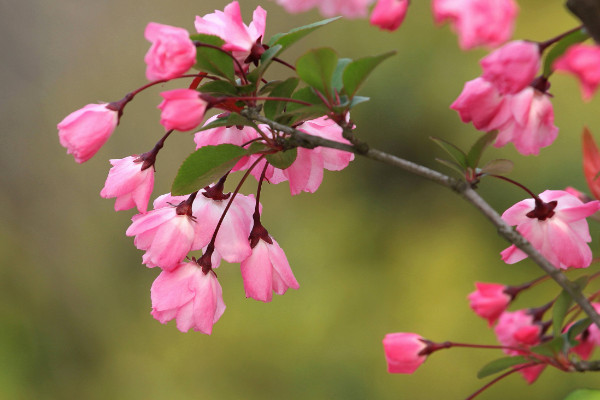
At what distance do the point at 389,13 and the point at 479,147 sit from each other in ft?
0.42

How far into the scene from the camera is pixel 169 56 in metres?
0.38

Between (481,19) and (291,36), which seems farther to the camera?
(291,36)

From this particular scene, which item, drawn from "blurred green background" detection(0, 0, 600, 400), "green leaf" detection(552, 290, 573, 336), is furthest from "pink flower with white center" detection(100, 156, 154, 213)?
Answer: "blurred green background" detection(0, 0, 600, 400)

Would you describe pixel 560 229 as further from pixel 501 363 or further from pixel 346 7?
pixel 346 7

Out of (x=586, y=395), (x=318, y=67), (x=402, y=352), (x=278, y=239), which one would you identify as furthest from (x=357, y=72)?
(x=278, y=239)

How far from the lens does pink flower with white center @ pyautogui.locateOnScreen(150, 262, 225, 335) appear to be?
1.67 feet

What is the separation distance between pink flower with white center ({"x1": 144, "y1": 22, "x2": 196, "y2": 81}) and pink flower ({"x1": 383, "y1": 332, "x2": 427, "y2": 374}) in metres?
0.27

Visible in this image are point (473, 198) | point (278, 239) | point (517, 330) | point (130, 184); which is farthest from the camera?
point (278, 239)

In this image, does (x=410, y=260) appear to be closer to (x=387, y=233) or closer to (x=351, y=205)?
(x=387, y=233)

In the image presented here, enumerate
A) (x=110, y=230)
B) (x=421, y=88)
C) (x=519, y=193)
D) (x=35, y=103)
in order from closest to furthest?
(x=519, y=193) < (x=421, y=88) < (x=110, y=230) < (x=35, y=103)

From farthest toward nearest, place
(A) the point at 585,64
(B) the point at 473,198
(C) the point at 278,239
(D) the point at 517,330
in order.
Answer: (C) the point at 278,239, (D) the point at 517,330, (B) the point at 473,198, (A) the point at 585,64

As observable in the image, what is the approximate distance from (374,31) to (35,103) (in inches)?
52.9

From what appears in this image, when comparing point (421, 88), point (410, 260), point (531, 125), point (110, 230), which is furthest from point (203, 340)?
point (531, 125)

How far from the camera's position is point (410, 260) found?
207 cm
